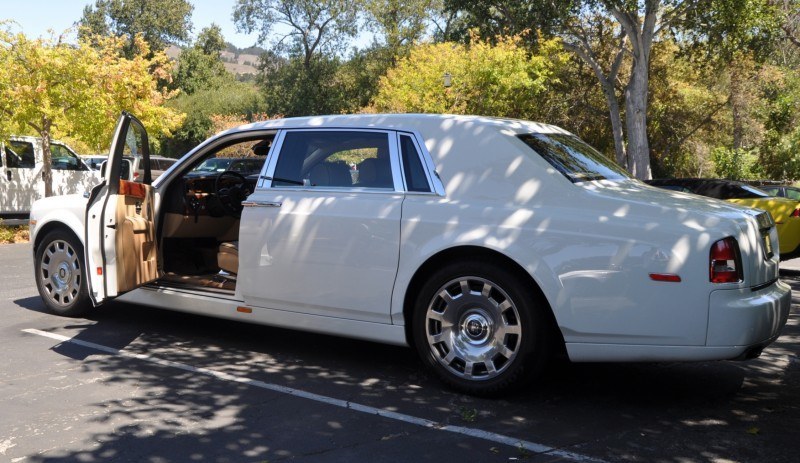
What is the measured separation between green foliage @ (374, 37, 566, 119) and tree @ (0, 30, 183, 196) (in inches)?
538

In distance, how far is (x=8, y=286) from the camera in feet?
30.8

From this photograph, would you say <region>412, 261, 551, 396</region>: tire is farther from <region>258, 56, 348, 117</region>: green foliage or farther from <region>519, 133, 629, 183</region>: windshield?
<region>258, 56, 348, 117</region>: green foliage

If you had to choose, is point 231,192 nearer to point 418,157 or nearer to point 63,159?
point 418,157

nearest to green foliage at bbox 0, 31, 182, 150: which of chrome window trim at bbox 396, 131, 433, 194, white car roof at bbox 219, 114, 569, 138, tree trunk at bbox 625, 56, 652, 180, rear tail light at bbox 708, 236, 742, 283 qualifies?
white car roof at bbox 219, 114, 569, 138

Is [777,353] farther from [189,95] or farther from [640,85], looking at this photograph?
[189,95]

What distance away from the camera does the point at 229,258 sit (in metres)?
6.62

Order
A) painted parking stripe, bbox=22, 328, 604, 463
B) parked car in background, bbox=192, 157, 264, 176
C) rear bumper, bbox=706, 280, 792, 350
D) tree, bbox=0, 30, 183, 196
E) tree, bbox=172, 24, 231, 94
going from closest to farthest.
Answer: painted parking stripe, bbox=22, 328, 604, 463, rear bumper, bbox=706, 280, 792, 350, parked car in background, bbox=192, 157, 264, 176, tree, bbox=0, 30, 183, 196, tree, bbox=172, 24, 231, 94

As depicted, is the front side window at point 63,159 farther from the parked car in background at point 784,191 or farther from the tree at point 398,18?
the tree at point 398,18

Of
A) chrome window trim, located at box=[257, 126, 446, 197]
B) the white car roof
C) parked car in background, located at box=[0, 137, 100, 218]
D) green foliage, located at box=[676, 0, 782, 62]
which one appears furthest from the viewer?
green foliage, located at box=[676, 0, 782, 62]

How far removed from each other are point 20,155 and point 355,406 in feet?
48.1

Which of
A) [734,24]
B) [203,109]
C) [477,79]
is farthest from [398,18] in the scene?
[734,24]

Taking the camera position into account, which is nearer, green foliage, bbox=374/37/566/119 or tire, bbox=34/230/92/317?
tire, bbox=34/230/92/317

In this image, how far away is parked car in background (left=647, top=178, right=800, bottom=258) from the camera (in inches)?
456

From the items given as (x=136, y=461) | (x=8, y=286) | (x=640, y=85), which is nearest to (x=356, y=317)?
(x=136, y=461)
